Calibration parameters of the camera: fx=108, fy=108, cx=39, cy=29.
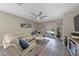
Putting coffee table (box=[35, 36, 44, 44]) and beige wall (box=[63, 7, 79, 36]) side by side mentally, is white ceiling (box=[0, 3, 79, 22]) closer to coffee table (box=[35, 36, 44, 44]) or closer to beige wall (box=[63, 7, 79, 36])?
beige wall (box=[63, 7, 79, 36])

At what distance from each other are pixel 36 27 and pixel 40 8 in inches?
16.4

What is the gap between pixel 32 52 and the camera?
7.45ft

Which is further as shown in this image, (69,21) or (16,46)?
(16,46)

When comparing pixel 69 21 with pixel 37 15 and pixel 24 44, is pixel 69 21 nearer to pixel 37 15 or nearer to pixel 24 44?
pixel 37 15

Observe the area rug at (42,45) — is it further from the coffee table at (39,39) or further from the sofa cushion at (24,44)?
the sofa cushion at (24,44)

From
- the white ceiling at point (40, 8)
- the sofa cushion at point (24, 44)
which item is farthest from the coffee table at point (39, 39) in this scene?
the white ceiling at point (40, 8)

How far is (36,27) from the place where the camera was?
2.35 m

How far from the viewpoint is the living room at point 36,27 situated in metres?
2.22

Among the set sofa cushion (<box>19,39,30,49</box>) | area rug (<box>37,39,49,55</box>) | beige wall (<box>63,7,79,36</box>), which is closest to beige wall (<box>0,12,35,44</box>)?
sofa cushion (<box>19,39,30,49</box>)

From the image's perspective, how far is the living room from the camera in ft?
7.29

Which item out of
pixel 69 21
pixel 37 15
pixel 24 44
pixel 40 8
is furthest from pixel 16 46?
pixel 69 21

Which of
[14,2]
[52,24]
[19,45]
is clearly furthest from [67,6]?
[19,45]

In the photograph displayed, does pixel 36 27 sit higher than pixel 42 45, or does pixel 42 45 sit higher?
pixel 36 27

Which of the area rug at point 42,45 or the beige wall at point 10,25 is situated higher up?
the beige wall at point 10,25
